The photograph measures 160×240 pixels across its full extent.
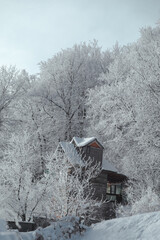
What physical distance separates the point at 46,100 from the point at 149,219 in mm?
26200

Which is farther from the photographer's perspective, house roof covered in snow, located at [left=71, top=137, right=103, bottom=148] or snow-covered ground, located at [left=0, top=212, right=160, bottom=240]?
house roof covered in snow, located at [left=71, top=137, right=103, bottom=148]

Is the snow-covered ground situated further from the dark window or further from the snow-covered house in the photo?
the dark window

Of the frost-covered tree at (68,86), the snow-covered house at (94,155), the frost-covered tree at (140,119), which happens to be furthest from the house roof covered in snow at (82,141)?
the frost-covered tree at (68,86)

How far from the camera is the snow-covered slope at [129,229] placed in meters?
3.98

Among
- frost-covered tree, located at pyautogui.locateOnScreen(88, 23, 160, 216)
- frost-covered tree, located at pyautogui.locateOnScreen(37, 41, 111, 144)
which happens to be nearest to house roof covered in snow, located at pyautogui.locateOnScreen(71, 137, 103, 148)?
frost-covered tree, located at pyautogui.locateOnScreen(88, 23, 160, 216)

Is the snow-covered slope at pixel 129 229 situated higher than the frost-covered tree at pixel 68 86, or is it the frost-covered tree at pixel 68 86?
the frost-covered tree at pixel 68 86

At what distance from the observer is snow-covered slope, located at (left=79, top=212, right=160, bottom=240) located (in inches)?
157

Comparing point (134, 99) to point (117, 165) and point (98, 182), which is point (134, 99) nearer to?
point (98, 182)

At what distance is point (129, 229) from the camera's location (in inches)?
169

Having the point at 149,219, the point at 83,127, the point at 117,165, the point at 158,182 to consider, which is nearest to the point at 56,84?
the point at 83,127

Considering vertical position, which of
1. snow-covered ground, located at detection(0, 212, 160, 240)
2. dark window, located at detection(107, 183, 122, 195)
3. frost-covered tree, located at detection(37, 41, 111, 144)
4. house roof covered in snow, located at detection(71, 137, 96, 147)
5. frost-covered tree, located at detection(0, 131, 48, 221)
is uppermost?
frost-covered tree, located at detection(37, 41, 111, 144)

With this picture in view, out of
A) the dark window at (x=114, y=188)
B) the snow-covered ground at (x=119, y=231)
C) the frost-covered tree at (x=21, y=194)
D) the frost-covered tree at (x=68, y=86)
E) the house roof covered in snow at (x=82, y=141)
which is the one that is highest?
the frost-covered tree at (x=68, y=86)

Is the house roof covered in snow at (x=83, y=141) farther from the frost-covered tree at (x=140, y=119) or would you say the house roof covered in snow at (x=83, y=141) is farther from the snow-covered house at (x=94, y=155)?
the frost-covered tree at (x=140, y=119)

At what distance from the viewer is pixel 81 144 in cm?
2075
